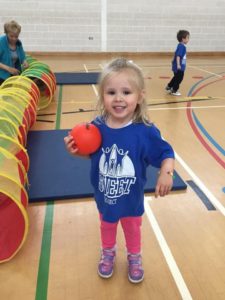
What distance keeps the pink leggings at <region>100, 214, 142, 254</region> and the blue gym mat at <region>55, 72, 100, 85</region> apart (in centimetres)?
524

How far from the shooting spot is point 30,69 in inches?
192

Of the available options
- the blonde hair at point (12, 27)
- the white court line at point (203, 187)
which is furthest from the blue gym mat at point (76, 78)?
the white court line at point (203, 187)

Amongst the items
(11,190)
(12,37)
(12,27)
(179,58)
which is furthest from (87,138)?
(179,58)

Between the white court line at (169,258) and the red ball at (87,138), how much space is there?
920mm

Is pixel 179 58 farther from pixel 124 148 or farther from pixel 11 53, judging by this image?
pixel 124 148

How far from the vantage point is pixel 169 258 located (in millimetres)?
1886

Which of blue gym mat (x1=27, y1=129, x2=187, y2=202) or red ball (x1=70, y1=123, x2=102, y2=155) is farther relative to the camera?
blue gym mat (x1=27, y1=129, x2=187, y2=202)

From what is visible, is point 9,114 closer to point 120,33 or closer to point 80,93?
point 80,93

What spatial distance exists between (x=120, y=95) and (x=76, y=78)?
5.84 meters

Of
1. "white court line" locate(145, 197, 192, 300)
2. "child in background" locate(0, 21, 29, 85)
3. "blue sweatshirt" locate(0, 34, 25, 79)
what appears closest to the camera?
"white court line" locate(145, 197, 192, 300)

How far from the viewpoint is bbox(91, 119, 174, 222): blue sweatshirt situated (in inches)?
56.5

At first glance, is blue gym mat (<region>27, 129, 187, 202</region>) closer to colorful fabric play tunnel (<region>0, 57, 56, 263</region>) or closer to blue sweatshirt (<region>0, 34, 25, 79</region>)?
colorful fabric play tunnel (<region>0, 57, 56, 263</region>)

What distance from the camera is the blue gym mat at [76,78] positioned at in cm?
659

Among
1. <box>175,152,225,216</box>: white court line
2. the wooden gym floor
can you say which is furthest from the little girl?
<box>175,152,225,216</box>: white court line
